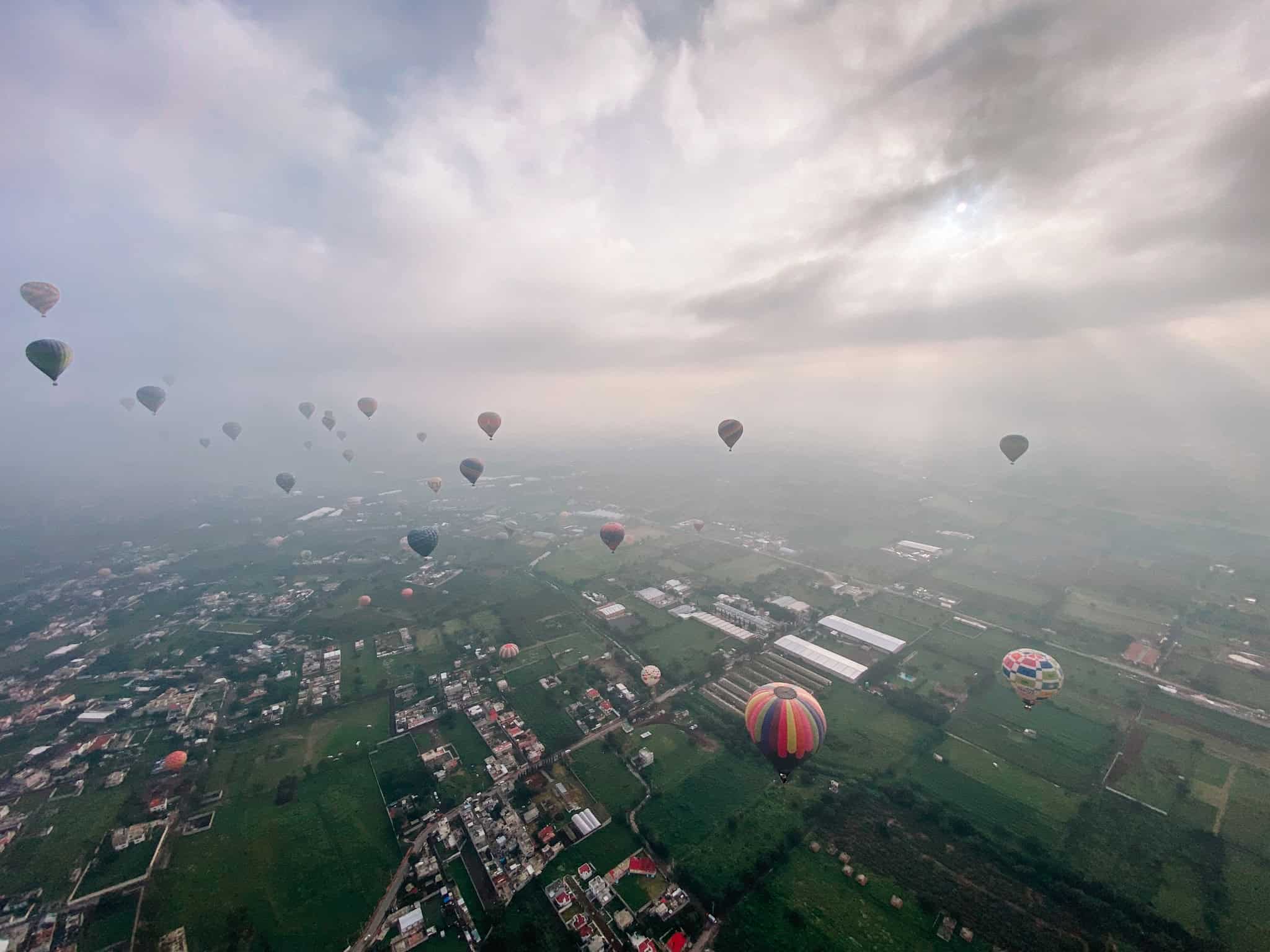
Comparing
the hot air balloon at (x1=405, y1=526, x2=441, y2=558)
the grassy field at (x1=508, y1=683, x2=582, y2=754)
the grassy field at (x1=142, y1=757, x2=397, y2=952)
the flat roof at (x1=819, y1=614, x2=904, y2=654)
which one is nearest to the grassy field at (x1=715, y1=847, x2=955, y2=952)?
the grassy field at (x1=508, y1=683, x2=582, y2=754)

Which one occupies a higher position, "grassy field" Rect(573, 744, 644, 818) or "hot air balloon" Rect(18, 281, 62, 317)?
"hot air balloon" Rect(18, 281, 62, 317)

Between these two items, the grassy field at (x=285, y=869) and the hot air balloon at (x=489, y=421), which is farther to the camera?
the hot air balloon at (x=489, y=421)

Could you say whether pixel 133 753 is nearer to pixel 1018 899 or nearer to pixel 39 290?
pixel 39 290

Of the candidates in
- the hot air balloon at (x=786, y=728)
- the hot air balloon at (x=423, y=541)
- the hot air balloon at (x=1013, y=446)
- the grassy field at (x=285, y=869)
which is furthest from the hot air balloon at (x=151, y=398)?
the hot air balloon at (x=1013, y=446)

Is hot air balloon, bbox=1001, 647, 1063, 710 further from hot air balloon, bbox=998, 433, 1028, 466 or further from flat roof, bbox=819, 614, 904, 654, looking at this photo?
hot air balloon, bbox=998, 433, 1028, 466

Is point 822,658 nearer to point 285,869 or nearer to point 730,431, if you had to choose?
point 730,431

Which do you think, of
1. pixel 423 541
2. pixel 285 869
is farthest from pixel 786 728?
pixel 423 541

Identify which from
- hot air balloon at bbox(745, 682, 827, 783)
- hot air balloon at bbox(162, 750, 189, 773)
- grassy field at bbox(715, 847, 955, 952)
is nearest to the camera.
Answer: grassy field at bbox(715, 847, 955, 952)

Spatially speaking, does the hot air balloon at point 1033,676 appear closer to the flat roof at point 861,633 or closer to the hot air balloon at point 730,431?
the flat roof at point 861,633
